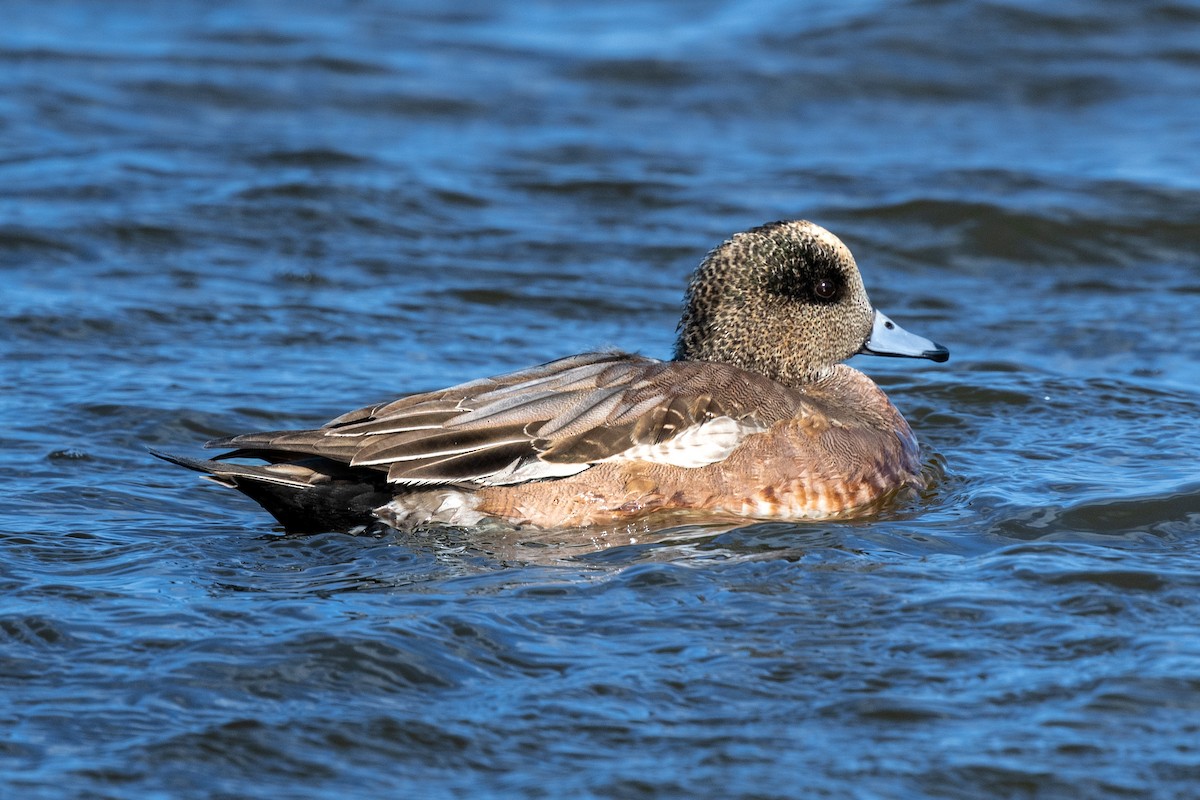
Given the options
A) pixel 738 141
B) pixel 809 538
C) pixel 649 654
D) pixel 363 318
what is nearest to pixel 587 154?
pixel 738 141

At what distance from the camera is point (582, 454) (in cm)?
→ 571

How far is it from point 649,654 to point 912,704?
2.51 ft

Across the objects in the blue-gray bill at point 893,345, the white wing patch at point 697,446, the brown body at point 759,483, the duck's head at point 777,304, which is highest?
the duck's head at point 777,304

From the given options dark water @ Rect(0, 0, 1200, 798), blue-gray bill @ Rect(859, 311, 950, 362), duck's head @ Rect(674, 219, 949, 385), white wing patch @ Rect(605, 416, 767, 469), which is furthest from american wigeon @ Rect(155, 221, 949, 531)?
blue-gray bill @ Rect(859, 311, 950, 362)

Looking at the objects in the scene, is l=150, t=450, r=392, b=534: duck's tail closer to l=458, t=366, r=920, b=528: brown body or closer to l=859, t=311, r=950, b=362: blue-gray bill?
l=458, t=366, r=920, b=528: brown body

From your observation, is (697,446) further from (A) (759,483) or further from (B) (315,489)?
(B) (315,489)

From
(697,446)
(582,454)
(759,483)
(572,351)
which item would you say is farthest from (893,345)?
(572,351)

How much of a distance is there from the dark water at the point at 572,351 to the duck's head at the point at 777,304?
18.3 inches

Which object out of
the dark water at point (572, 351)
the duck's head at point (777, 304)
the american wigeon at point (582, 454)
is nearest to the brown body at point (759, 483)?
the american wigeon at point (582, 454)

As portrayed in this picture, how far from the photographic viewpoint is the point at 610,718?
4.27 meters

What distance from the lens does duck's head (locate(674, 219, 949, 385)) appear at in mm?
6570

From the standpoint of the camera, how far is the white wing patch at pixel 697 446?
19.0 ft

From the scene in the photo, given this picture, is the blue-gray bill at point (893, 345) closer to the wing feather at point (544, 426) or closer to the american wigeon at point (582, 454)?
the american wigeon at point (582, 454)

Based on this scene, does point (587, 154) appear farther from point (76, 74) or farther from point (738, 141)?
point (76, 74)
